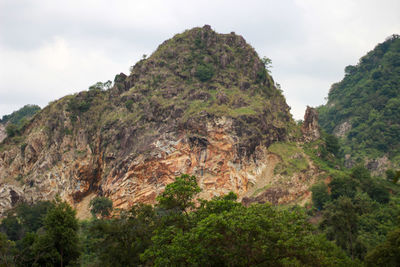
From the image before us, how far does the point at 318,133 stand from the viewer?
59375 mm

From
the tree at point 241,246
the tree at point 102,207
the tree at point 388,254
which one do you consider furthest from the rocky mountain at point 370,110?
the tree at point 241,246

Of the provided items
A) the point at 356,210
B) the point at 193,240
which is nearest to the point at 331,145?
the point at 356,210

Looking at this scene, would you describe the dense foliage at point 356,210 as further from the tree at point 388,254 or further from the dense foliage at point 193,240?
the dense foliage at point 193,240

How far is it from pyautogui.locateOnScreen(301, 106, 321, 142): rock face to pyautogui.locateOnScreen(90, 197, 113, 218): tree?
32.9 metres

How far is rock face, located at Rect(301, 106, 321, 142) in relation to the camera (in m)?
58.8

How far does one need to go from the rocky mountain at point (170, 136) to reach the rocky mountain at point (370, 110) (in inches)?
772

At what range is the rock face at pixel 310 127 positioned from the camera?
193 ft

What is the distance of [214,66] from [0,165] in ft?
133

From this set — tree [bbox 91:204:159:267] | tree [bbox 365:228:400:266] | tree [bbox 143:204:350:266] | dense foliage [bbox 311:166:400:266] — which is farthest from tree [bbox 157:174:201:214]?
dense foliage [bbox 311:166:400:266]

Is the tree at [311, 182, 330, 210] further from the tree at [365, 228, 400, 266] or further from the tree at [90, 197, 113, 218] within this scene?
the tree at [90, 197, 113, 218]

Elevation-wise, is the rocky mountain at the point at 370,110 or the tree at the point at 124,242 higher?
the rocky mountain at the point at 370,110

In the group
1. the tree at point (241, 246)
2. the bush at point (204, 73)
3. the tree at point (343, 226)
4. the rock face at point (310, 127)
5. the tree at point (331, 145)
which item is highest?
the bush at point (204, 73)

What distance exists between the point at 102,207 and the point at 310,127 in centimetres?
3536

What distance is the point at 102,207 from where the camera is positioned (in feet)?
157
